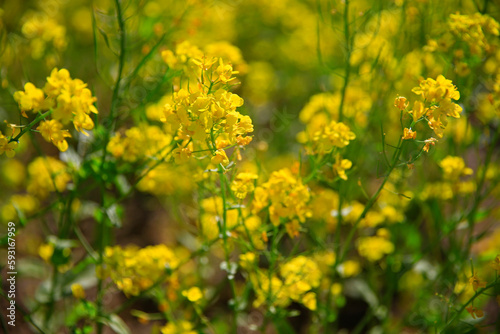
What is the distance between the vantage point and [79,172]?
1.74 metres

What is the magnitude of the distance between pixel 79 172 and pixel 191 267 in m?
1.24

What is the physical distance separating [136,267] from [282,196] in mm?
727

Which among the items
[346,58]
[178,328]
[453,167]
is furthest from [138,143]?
[453,167]

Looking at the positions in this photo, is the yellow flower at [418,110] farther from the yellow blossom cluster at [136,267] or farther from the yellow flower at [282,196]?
the yellow blossom cluster at [136,267]

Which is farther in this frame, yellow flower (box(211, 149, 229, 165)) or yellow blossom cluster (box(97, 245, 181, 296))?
yellow blossom cluster (box(97, 245, 181, 296))

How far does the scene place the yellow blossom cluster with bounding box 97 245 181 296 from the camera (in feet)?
5.82

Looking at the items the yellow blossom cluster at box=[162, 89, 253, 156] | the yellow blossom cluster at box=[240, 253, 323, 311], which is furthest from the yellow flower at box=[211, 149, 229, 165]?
the yellow blossom cluster at box=[240, 253, 323, 311]

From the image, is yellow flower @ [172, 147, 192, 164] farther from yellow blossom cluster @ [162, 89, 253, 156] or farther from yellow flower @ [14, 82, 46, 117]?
yellow flower @ [14, 82, 46, 117]

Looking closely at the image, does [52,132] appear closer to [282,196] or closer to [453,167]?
[282,196]

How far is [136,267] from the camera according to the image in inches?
72.0

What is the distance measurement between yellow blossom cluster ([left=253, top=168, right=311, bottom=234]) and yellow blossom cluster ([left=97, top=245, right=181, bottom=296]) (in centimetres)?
49

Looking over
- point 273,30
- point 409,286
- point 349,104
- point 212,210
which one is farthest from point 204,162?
point 273,30

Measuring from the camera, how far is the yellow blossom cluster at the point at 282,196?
152cm

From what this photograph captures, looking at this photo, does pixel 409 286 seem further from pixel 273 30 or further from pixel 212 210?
pixel 273 30
